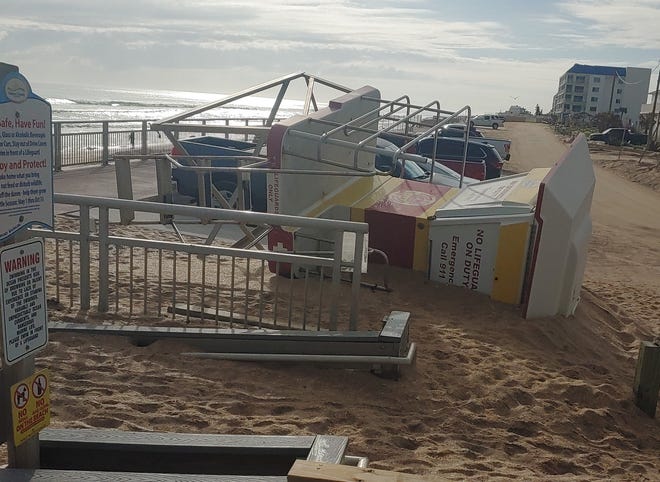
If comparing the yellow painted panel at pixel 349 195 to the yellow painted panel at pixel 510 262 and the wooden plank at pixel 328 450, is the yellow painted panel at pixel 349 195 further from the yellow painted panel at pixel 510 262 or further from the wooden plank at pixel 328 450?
the wooden plank at pixel 328 450

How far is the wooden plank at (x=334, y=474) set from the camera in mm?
2773

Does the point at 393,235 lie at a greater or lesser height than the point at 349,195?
lesser

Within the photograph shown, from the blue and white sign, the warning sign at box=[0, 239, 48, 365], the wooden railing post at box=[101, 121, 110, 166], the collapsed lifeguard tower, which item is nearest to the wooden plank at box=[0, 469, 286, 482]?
the warning sign at box=[0, 239, 48, 365]

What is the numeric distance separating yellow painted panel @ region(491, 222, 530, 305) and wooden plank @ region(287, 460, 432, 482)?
15.4 feet

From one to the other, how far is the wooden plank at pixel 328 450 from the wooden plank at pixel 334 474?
0.77 ft

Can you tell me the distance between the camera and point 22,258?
275cm

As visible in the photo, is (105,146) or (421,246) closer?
(421,246)

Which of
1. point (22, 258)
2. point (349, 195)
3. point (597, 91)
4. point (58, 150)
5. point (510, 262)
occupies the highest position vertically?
point (597, 91)

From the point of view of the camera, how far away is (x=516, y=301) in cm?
736

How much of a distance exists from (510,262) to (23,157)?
5.63 metres

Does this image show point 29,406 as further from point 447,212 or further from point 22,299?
point 447,212

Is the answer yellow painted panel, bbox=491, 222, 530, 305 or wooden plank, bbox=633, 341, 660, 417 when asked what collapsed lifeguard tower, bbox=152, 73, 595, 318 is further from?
wooden plank, bbox=633, 341, 660, 417

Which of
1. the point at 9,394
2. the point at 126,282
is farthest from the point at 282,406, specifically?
the point at 126,282

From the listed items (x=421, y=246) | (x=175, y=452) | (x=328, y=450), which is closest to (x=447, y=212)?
(x=421, y=246)
